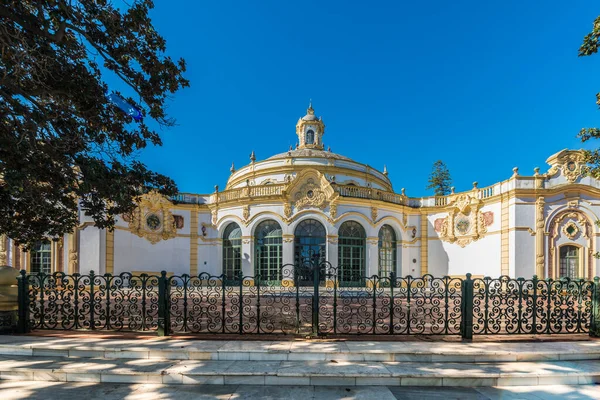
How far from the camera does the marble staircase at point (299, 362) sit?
5.42 metres

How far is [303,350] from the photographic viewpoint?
6305 mm

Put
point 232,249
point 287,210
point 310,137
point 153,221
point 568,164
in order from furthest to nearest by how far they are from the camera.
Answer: point 310,137 → point 232,249 → point 153,221 → point 287,210 → point 568,164

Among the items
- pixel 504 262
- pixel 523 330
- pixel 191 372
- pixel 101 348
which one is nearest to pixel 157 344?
pixel 101 348

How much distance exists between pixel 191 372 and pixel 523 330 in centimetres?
814

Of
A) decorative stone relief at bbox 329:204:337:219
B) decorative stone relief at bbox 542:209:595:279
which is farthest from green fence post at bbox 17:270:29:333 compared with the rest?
decorative stone relief at bbox 542:209:595:279

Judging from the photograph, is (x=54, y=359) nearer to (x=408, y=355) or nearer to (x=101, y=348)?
(x=101, y=348)

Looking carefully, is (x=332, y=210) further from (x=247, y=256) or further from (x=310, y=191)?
(x=247, y=256)

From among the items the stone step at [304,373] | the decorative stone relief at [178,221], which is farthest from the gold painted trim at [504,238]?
the decorative stone relief at [178,221]

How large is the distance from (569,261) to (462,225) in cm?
594

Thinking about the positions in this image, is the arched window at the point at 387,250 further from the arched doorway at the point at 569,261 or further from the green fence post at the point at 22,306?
the green fence post at the point at 22,306

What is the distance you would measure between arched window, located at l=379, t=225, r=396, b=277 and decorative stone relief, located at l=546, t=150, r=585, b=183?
1004cm

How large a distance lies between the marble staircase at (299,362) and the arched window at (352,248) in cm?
1377

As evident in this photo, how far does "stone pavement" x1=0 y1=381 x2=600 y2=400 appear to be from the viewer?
491 cm

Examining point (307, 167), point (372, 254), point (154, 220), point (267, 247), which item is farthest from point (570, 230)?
point (154, 220)
